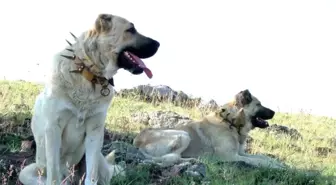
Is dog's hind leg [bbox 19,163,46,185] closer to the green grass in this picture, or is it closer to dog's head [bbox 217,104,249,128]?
the green grass

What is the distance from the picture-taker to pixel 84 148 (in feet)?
17.0

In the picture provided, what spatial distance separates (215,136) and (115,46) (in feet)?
16.7

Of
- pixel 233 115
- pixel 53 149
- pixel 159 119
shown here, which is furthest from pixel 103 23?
pixel 159 119

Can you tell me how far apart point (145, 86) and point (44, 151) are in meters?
9.60

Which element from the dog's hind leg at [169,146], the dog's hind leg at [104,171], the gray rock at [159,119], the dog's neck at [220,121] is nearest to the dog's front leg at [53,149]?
the dog's hind leg at [104,171]

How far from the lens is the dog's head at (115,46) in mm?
4934

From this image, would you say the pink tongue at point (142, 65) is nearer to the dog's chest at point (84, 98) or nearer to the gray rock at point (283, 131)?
the dog's chest at point (84, 98)

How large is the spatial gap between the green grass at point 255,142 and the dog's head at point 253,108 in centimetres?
52

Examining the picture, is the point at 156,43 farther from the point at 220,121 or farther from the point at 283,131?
the point at 283,131

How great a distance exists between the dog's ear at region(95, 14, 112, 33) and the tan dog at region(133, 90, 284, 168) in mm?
3454

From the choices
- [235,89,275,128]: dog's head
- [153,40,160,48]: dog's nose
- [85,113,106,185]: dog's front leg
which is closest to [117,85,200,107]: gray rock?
[235,89,275,128]: dog's head

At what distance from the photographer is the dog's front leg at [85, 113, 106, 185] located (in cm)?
496

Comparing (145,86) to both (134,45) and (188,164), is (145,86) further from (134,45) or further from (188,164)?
(134,45)

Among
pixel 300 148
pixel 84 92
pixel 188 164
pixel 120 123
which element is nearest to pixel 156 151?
pixel 120 123
